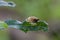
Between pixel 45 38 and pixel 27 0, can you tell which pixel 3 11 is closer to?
pixel 27 0

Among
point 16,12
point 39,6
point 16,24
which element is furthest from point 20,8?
point 16,24

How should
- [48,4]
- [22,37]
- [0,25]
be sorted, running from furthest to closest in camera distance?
[48,4] < [22,37] < [0,25]

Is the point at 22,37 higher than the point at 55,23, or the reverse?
the point at 55,23

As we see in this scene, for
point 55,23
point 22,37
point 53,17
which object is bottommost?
point 22,37

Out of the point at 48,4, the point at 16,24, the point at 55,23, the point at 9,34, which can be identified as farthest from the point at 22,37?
the point at 16,24

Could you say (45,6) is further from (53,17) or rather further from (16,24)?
(16,24)

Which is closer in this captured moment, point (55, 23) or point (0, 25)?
point (0, 25)

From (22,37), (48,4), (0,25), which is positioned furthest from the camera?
(48,4)

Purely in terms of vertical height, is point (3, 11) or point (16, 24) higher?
point (3, 11)

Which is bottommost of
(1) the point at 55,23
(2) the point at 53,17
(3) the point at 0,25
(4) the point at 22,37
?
(3) the point at 0,25
